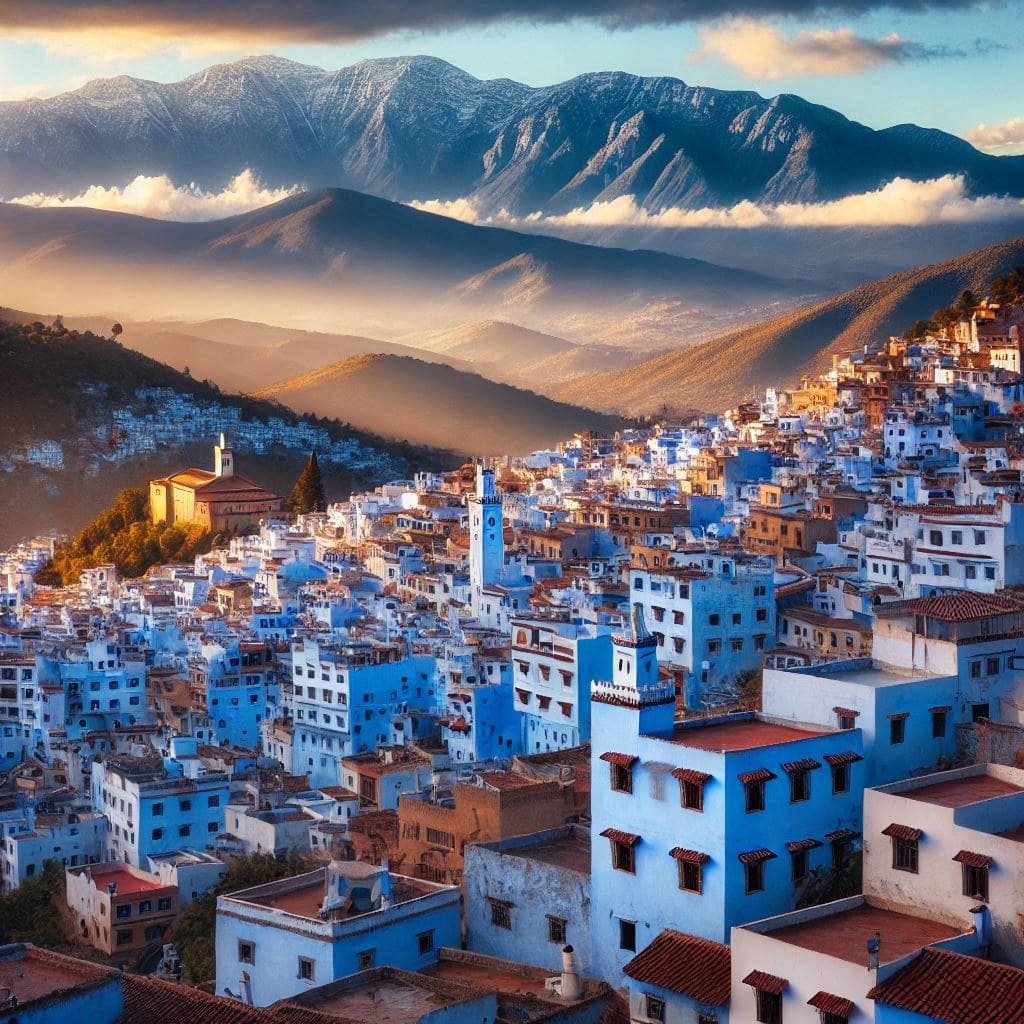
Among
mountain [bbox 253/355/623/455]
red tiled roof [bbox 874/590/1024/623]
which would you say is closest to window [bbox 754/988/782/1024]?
red tiled roof [bbox 874/590/1024/623]

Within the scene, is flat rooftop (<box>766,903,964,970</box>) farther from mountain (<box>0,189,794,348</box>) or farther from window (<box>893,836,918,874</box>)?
mountain (<box>0,189,794,348</box>)

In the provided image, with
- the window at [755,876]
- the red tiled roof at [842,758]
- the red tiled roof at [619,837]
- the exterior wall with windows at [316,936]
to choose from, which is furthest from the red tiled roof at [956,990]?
the exterior wall with windows at [316,936]

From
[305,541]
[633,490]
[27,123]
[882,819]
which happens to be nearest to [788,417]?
[633,490]

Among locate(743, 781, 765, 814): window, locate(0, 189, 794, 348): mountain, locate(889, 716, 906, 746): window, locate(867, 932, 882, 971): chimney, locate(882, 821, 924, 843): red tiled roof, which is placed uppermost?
locate(0, 189, 794, 348): mountain

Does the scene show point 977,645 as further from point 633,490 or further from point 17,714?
point 633,490

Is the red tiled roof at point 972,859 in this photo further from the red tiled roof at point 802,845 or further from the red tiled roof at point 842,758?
the red tiled roof at point 842,758

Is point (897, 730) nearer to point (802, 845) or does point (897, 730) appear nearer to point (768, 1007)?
point (802, 845)
